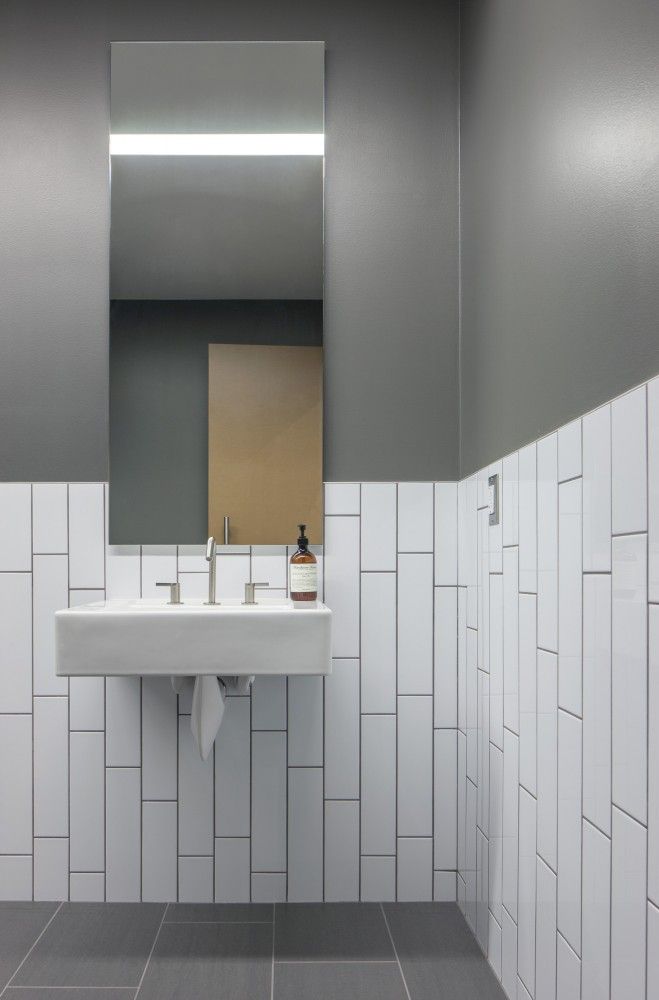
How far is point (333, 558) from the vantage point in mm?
2377

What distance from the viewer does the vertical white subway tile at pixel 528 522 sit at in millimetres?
1640

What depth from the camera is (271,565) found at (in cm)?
238

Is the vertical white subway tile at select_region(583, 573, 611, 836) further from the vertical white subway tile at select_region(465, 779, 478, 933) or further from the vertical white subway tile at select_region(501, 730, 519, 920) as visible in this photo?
the vertical white subway tile at select_region(465, 779, 478, 933)

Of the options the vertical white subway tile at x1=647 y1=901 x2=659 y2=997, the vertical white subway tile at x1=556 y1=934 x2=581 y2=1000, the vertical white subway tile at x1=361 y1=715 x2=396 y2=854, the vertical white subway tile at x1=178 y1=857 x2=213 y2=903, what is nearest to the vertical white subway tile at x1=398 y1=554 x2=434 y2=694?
the vertical white subway tile at x1=361 y1=715 x2=396 y2=854

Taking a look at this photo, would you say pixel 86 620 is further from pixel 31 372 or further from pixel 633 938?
pixel 633 938

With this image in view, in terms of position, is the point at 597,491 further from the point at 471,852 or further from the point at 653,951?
the point at 471,852

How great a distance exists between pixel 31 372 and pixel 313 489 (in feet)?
2.82

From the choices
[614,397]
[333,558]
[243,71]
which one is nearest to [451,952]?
[333,558]

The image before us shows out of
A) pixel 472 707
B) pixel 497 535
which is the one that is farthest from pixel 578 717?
pixel 472 707

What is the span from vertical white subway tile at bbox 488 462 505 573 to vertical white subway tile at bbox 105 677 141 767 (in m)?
1.04

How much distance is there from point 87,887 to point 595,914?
61.2 inches

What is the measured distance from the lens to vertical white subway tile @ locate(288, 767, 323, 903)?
2348 mm

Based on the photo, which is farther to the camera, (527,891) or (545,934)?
(527,891)

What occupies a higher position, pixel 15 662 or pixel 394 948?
pixel 15 662
